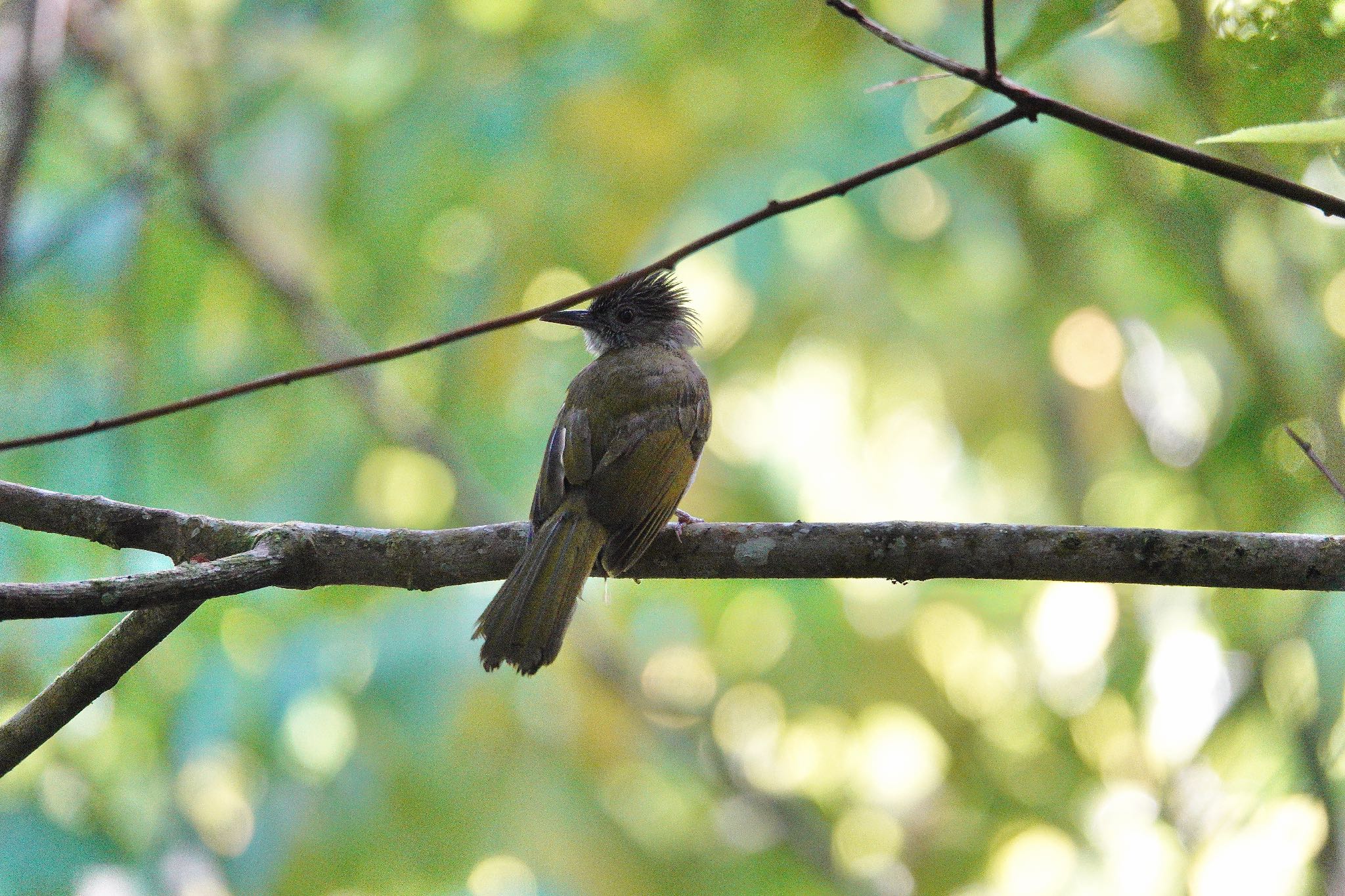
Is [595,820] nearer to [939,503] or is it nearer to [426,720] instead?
[426,720]

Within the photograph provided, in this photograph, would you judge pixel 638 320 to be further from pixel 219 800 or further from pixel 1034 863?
pixel 219 800

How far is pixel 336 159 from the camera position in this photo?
6816mm

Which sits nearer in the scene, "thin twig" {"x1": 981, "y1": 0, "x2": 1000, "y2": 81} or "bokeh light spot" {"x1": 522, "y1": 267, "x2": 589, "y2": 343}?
"thin twig" {"x1": 981, "y1": 0, "x2": 1000, "y2": 81}

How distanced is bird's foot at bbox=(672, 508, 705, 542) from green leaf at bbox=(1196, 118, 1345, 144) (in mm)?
1554

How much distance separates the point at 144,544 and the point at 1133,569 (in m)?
1.98

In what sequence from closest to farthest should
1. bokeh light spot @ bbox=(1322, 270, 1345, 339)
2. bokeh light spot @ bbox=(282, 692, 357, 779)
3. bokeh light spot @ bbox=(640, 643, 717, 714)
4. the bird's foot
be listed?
the bird's foot → bokeh light spot @ bbox=(1322, 270, 1345, 339) → bokeh light spot @ bbox=(282, 692, 357, 779) → bokeh light spot @ bbox=(640, 643, 717, 714)

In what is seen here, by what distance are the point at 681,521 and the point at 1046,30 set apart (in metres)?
1.91

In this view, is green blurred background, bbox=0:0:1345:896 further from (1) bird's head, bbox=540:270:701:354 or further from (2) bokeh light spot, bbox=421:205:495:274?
(1) bird's head, bbox=540:270:701:354

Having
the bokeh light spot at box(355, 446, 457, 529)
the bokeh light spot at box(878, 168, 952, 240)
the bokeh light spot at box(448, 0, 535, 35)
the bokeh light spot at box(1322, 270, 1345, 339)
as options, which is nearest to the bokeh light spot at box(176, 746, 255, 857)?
the bokeh light spot at box(355, 446, 457, 529)

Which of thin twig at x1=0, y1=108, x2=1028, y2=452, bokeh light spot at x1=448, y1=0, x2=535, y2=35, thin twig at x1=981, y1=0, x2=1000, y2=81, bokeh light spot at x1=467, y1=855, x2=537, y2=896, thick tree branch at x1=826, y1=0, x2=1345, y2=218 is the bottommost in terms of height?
bokeh light spot at x1=467, y1=855, x2=537, y2=896

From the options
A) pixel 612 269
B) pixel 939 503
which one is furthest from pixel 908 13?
pixel 939 503

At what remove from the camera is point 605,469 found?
3.47 metres

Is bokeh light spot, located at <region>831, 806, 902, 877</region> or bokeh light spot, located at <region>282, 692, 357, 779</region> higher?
bokeh light spot, located at <region>282, 692, 357, 779</region>

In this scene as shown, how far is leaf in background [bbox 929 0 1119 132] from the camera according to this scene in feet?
6.86
